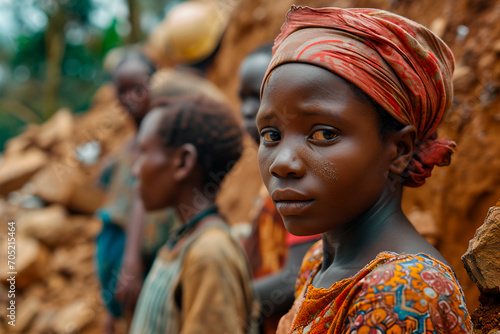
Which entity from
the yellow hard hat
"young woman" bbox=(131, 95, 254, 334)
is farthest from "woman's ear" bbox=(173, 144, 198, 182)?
the yellow hard hat

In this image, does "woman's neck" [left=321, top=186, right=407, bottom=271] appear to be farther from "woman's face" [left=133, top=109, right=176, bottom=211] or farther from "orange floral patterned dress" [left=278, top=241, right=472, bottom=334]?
"woman's face" [left=133, top=109, right=176, bottom=211]

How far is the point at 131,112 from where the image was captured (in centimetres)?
437

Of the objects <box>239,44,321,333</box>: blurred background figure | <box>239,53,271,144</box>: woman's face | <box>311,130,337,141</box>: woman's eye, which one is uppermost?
<box>311,130,337,141</box>: woman's eye

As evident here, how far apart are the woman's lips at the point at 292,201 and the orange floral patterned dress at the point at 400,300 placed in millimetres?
191

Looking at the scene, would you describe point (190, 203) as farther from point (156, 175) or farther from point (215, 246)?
point (215, 246)

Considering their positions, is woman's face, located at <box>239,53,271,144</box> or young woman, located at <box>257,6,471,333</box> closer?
young woman, located at <box>257,6,471,333</box>

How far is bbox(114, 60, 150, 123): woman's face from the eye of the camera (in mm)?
4344

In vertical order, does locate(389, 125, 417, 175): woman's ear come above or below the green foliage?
above

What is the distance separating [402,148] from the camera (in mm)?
1241

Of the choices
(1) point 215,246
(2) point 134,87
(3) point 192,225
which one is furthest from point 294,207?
(2) point 134,87

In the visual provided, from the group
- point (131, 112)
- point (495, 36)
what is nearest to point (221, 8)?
point (131, 112)

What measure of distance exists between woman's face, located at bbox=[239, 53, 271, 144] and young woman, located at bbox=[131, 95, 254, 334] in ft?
0.56

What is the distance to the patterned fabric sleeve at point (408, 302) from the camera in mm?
967

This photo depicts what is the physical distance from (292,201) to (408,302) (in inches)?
13.4
